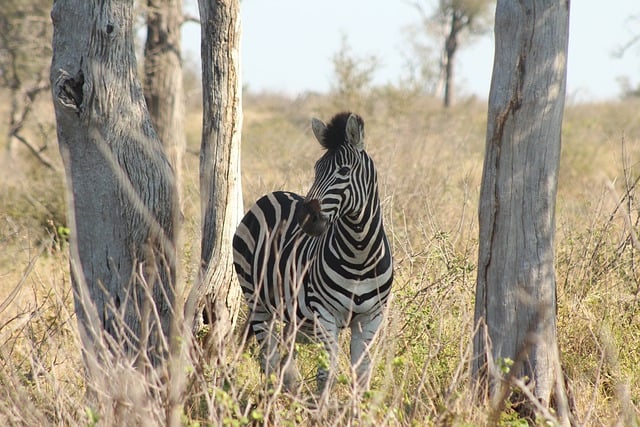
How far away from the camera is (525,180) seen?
4.20 m

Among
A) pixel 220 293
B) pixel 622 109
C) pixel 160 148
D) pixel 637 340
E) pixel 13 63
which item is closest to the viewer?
pixel 160 148

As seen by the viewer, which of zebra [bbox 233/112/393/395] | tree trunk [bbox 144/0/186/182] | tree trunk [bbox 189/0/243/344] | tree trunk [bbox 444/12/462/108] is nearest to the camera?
zebra [bbox 233/112/393/395]

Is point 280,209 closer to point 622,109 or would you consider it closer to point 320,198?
point 320,198

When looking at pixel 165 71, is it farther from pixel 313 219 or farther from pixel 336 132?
pixel 313 219

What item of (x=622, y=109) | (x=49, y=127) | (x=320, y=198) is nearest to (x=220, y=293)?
(x=320, y=198)

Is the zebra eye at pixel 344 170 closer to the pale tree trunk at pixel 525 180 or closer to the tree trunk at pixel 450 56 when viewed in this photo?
the pale tree trunk at pixel 525 180

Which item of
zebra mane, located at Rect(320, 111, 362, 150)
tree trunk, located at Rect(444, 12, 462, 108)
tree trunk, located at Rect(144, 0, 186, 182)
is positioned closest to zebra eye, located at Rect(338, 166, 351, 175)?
zebra mane, located at Rect(320, 111, 362, 150)

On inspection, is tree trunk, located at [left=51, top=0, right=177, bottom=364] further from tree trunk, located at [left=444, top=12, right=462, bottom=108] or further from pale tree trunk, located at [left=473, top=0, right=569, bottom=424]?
tree trunk, located at [left=444, top=12, right=462, bottom=108]

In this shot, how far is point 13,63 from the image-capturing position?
15.8 m

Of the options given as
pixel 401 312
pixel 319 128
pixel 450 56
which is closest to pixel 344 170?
pixel 319 128

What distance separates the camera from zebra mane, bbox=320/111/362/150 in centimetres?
496

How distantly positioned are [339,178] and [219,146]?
1225 mm

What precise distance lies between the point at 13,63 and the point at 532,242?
1405 cm

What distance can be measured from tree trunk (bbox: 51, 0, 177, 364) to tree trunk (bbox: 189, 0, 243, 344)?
1016 millimetres
